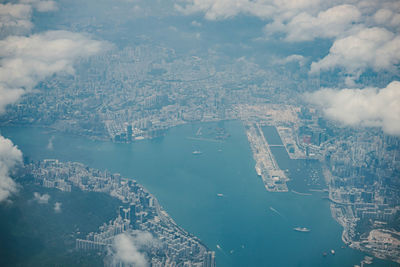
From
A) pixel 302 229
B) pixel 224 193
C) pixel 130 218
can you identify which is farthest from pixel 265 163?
pixel 130 218

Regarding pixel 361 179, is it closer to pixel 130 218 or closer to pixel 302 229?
pixel 302 229

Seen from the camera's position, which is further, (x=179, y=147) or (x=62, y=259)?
(x=179, y=147)

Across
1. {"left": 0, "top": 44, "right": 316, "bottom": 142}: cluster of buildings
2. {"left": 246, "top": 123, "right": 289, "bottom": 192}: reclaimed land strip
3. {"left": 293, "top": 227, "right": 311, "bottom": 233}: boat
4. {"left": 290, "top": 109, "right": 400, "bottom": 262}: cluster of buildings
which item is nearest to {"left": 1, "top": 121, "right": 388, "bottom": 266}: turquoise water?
{"left": 293, "top": 227, "right": 311, "bottom": 233}: boat

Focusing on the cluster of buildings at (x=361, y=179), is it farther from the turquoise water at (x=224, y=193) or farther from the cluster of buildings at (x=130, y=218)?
the cluster of buildings at (x=130, y=218)

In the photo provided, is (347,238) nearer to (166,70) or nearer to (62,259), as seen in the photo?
(62,259)

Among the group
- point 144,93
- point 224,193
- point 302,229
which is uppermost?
point 144,93

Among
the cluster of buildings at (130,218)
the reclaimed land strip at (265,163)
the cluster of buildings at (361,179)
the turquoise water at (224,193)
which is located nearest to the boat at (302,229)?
the turquoise water at (224,193)

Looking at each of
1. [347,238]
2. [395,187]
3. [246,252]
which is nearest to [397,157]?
[395,187]
